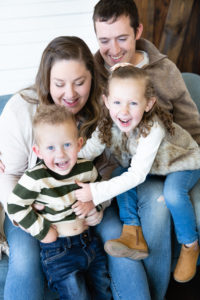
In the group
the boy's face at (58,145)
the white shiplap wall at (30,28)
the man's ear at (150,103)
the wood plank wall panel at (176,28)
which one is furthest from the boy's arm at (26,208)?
the wood plank wall panel at (176,28)

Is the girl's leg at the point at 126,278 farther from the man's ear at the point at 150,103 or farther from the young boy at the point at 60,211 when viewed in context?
the man's ear at the point at 150,103

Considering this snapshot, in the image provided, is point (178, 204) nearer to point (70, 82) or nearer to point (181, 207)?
point (181, 207)

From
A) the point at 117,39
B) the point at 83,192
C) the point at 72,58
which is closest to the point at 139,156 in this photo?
the point at 83,192

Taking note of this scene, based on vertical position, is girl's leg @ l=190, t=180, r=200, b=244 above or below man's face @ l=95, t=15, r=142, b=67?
below

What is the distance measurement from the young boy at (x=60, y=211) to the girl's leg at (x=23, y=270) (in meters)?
0.04

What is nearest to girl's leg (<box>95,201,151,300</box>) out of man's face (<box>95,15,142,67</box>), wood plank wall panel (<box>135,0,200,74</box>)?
man's face (<box>95,15,142,67</box>)

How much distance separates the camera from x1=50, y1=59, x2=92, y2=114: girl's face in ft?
4.45

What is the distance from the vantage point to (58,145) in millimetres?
1177

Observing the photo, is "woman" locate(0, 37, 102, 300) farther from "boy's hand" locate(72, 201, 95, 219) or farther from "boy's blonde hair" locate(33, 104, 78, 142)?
"boy's blonde hair" locate(33, 104, 78, 142)

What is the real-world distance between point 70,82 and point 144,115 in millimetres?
350

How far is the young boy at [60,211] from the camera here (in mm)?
1188

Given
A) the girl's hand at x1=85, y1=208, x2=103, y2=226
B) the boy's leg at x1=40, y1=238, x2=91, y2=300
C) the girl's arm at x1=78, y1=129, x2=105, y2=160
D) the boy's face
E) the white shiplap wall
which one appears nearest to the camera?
the boy's face

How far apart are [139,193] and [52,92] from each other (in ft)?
2.05

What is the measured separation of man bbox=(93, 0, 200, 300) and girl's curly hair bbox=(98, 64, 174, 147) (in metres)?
0.29
